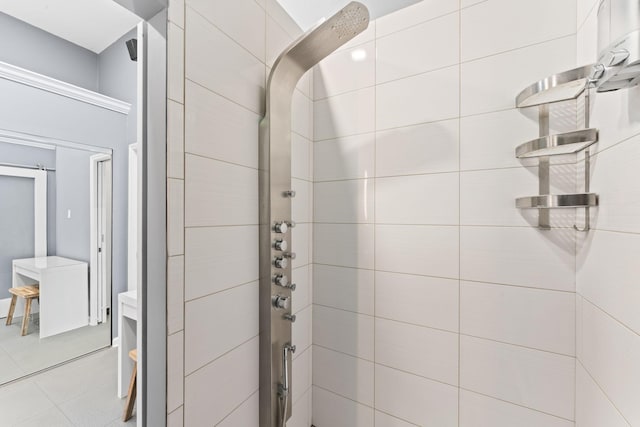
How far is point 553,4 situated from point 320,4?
920 millimetres

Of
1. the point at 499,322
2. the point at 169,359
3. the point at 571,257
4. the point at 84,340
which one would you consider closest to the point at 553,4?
the point at 571,257

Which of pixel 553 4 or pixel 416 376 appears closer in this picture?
pixel 553 4

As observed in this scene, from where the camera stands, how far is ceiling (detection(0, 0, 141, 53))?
1.94m

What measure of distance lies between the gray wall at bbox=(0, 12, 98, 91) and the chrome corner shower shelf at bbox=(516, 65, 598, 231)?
3.43 m

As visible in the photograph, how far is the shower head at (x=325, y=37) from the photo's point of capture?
0.86 metres

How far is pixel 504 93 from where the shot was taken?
978 mm

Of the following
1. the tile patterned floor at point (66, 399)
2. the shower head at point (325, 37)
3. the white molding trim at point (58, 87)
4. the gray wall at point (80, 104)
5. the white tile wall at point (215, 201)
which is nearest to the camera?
the white tile wall at point (215, 201)

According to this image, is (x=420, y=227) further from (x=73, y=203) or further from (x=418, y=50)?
(x=73, y=203)

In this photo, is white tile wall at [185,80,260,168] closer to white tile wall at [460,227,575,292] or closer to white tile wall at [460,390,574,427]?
white tile wall at [460,227,575,292]

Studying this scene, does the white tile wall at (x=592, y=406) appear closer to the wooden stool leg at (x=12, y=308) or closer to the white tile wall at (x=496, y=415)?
the white tile wall at (x=496, y=415)

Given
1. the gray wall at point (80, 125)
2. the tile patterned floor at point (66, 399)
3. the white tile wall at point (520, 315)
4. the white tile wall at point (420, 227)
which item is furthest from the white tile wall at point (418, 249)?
the gray wall at point (80, 125)

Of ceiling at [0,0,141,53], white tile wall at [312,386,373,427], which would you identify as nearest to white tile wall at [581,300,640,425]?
white tile wall at [312,386,373,427]

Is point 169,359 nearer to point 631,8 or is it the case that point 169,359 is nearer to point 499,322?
point 499,322

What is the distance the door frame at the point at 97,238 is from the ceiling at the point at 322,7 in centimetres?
216
